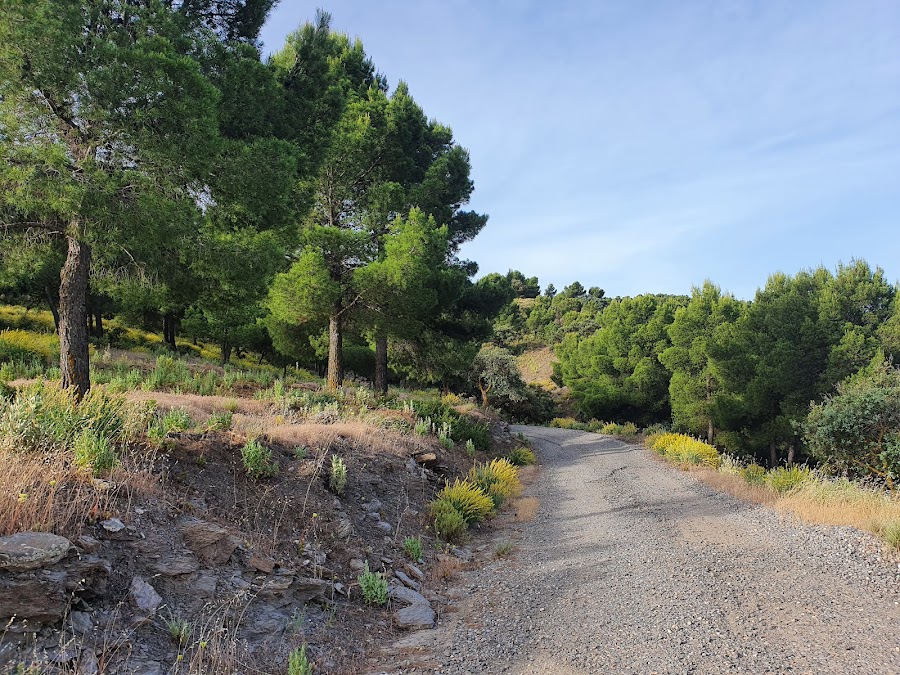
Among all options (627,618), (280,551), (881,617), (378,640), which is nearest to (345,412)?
(280,551)

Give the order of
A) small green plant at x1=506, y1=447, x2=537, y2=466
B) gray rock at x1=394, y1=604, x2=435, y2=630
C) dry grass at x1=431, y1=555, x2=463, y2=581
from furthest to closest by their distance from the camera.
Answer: small green plant at x1=506, y1=447, x2=537, y2=466
dry grass at x1=431, y1=555, x2=463, y2=581
gray rock at x1=394, y1=604, x2=435, y2=630

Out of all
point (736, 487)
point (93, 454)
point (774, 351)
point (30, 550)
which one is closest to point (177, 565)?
point (30, 550)

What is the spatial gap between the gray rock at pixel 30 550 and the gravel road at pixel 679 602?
2795 mm

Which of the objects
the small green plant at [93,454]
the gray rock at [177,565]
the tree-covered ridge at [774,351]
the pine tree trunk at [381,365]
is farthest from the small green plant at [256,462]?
the tree-covered ridge at [774,351]

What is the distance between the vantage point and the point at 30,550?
133 inches

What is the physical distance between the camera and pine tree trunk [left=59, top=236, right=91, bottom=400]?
26.3 feet

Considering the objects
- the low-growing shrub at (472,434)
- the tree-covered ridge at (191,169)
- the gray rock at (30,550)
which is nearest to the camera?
the gray rock at (30,550)

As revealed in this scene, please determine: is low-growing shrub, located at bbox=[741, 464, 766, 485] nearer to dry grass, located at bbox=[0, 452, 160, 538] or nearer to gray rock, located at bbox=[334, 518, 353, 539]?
gray rock, located at bbox=[334, 518, 353, 539]

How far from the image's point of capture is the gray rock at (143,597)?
12.3ft

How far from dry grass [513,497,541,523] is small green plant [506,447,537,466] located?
4969 millimetres

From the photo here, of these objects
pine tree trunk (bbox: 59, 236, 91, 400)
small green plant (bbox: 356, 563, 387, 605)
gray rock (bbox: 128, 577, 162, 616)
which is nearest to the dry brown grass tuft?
small green plant (bbox: 356, 563, 387, 605)

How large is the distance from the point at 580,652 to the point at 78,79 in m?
9.30

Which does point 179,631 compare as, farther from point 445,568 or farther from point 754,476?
point 754,476

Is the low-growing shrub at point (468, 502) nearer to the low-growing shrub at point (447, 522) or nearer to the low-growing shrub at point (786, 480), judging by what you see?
the low-growing shrub at point (447, 522)
